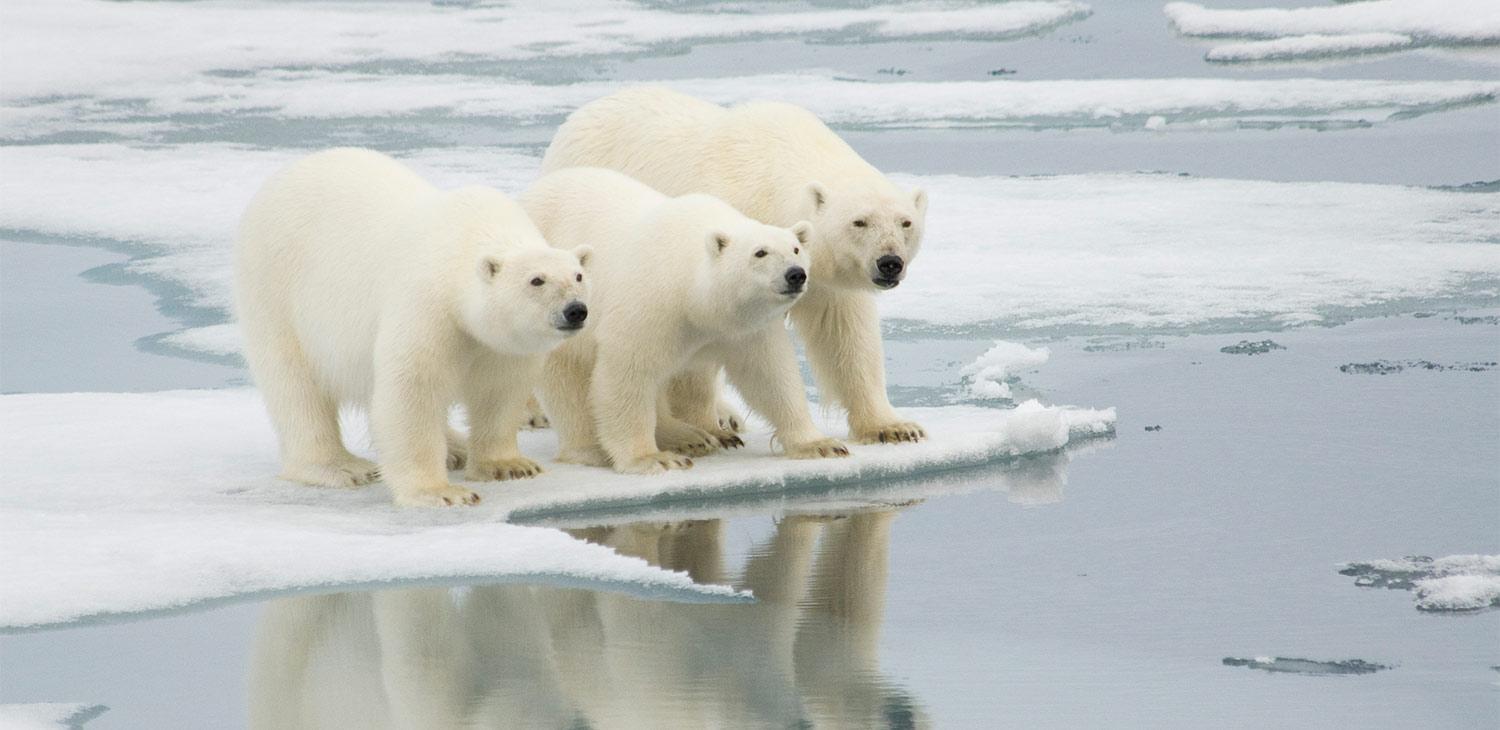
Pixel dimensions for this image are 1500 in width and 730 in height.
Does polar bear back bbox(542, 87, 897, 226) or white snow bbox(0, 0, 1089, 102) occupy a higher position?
white snow bbox(0, 0, 1089, 102)

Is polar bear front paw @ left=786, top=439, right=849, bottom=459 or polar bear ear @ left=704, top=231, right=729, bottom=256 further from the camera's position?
polar bear front paw @ left=786, top=439, right=849, bottom=459

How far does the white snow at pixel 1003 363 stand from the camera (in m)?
7.36

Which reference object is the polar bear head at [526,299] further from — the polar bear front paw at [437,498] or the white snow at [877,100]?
the white snow at [877,100]

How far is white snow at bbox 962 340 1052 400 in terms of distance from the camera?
736 centimetres

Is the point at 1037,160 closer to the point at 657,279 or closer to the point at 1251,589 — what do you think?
the point at 657,279

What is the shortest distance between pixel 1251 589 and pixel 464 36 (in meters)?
16.2

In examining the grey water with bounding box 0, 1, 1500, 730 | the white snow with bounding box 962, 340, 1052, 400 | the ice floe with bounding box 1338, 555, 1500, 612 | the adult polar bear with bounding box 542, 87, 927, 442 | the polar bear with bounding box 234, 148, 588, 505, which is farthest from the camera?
the white snow with bounding box 962, 340, 1052, 400

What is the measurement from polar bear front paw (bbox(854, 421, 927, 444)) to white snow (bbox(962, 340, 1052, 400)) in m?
0.96

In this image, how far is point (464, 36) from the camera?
19.8m

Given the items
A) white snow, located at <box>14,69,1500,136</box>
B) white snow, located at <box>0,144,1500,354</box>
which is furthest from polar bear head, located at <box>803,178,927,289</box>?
white snow, located at <box>14,69,1500,136</box>

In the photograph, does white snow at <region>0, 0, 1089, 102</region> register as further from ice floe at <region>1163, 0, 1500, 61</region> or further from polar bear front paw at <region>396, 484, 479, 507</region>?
polar bear front paw at <region>396, 484, 479, 507</region>

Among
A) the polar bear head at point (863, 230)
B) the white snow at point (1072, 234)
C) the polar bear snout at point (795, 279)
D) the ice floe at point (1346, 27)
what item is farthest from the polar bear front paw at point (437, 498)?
the ice floe at point (1346, 27)

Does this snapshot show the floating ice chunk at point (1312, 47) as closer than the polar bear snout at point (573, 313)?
No

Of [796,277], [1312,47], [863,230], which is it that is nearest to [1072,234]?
[863,230]
